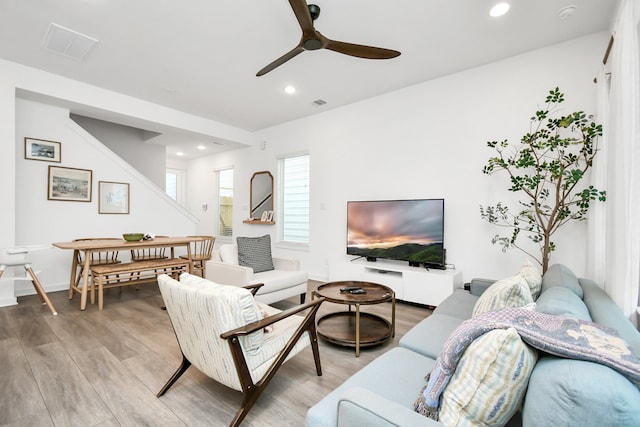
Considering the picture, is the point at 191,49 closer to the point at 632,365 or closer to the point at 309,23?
the point at 309,23

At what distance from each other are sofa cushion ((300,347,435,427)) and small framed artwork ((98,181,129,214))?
16.6 ft

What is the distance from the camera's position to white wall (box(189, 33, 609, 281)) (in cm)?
315

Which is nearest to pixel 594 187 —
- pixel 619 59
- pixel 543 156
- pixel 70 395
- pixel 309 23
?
pixel 543 156

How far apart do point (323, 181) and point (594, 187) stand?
11.6ft

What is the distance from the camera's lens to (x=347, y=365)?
230 cm

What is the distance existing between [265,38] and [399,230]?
283cm

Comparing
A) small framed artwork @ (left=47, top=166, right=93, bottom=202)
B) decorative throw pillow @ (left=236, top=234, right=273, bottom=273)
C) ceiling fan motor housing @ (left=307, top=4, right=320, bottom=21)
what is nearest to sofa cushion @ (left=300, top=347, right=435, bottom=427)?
decorative throw pillow @ (left=236, top=234, right=273, bottom=273)

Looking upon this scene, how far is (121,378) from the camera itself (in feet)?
6.80

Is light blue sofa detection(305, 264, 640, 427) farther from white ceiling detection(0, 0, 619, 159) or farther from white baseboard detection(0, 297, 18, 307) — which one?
white baseboard detection(0, 297, 18, 307)

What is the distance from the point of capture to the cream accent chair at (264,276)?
3.21 meters

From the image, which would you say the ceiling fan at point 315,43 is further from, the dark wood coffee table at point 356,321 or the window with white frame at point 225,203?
the window with white frame at point 225,203

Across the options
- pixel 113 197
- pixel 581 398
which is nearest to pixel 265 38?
pixel 581 398

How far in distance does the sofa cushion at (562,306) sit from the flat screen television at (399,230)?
7.53 feet

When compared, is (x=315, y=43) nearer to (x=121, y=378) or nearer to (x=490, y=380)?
(x=490, y=380)
